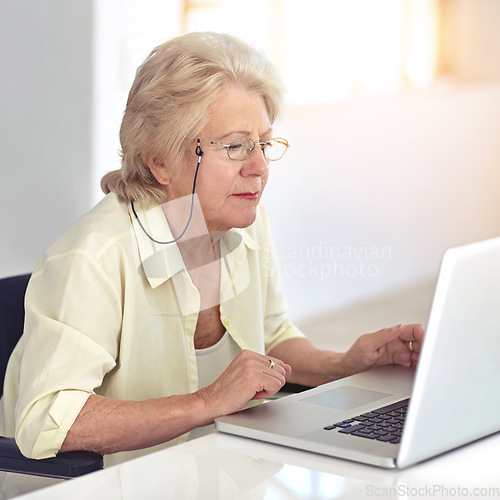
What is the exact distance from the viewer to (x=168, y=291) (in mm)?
1476

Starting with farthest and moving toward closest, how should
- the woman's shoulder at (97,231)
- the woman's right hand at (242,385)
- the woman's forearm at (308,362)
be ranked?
the woman's forearm at (308,362)
the woman's shoulder at (97,231)
the woman's right hand at (242,385)

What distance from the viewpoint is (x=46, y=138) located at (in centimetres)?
258

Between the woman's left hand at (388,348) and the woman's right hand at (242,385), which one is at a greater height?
the woman's right hand at (242,385)

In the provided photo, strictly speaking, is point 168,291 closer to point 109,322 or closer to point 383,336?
point 109,322

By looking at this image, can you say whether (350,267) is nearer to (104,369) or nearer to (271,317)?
(271,317)

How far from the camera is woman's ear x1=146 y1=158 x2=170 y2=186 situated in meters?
1.53

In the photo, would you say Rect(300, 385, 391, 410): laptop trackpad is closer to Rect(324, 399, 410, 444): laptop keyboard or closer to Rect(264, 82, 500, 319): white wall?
Rect(324, 399, 410, 444): laptop keyboard

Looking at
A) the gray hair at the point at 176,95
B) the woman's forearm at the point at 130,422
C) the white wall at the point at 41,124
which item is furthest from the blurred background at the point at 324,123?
the woman's forearm at the point at 130,422

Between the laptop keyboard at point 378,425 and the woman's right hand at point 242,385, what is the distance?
0.14 m

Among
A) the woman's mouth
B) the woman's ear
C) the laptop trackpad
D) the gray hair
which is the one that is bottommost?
the laptop trackpad

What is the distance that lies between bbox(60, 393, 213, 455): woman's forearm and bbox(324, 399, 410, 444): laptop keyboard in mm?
214

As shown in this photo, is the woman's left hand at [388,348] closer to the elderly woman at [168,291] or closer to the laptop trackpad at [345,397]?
the elderly woman at [168,291]

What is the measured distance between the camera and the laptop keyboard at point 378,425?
1048 mm

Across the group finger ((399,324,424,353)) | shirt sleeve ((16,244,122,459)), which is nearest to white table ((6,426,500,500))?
shirt sleeve ((16,244,122,459))
